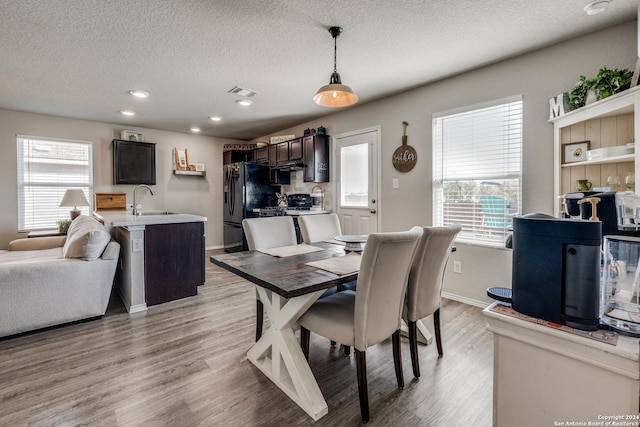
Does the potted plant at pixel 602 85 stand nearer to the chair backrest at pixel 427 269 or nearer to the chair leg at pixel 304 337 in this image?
the chair backrest at pixel 427 269

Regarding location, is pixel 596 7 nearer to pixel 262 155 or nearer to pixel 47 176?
pixel 262 155

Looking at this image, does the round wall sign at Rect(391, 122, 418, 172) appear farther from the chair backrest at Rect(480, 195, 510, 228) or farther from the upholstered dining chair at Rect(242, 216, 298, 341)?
the upholstered dining chair at Rect(242, 216, 298, 341)

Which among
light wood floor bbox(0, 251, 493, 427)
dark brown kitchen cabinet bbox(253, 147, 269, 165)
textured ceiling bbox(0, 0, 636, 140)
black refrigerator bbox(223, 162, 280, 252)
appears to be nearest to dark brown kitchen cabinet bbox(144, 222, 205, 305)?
light wood floor bbox(0, 251, 493, 427)

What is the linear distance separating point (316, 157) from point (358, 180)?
79 centimetres

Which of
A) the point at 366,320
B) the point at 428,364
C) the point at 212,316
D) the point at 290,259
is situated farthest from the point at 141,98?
the point at 428,364

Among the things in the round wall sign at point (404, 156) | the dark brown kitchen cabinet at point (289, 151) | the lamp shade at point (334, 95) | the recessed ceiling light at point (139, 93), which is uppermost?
the recessed ceiling light at point (139, 93)

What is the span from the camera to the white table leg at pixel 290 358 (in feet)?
5.17

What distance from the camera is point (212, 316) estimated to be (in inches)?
110

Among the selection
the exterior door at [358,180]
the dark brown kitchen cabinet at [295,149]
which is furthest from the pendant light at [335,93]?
the dark brown kitchen cabinet at [295,149]

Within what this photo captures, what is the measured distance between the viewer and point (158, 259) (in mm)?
3066

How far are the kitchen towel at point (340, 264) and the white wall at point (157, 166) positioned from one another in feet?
16.3

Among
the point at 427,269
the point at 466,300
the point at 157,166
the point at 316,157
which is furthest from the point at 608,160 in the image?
the point at 157,166

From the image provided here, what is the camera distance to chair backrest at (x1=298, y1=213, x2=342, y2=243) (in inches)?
108

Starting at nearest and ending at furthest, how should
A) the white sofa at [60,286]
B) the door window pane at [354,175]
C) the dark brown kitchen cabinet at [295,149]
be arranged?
the white sofa at [60,286] < the door window pane at [354,175] < the dark brown kitchen cabinet at [295,149]
